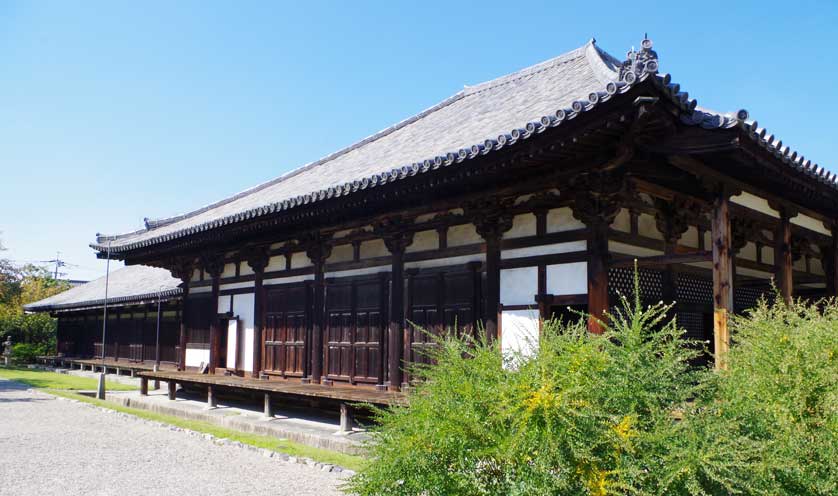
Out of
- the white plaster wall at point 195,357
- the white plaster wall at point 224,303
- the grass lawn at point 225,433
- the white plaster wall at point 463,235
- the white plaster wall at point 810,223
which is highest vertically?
the white plaster wall at point 810,223

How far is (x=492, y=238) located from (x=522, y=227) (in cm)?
46

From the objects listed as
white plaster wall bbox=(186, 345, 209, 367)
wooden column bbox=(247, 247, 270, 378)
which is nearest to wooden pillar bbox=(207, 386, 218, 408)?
wooden column bbox=(247, 247, 270, 378)

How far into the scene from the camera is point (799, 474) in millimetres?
3723

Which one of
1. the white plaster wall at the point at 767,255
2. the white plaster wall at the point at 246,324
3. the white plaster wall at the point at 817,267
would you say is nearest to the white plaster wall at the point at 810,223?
the white plaster wall at the point at 767,255

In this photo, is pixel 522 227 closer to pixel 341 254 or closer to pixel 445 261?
pixel 445 261

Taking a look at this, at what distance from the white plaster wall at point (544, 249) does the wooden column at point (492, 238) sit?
0.18m

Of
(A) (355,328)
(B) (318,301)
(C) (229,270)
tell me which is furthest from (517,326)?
(C) (229,270)

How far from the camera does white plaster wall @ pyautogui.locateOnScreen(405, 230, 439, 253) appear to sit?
10.4m

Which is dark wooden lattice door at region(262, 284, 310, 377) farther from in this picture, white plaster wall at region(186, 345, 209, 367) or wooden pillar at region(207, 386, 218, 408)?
white plaster wall at region(186, 345, 209, 367)

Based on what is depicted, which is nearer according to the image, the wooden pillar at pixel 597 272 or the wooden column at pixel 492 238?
the wooden pillar at pixel 597 272

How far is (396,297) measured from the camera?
10.6 metres

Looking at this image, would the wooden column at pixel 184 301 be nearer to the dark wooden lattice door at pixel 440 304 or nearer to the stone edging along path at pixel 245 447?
the stone edging along path at pixel 245 447

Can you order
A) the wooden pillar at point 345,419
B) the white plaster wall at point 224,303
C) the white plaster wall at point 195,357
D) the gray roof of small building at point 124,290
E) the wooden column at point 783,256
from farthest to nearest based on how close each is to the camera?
the gray roof of small building at point 124,290, the white plaster wall at point 195,357, the white plaster wall at point 224,303, the wooden pillar at point 345,419, the wooden column at point 783,256

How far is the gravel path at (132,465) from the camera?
24.0 ft
